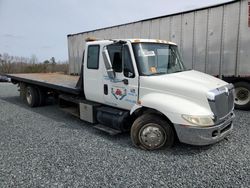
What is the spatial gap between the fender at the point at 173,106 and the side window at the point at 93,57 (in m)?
1.73

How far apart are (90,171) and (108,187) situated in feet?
1.75

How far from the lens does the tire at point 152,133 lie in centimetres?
419

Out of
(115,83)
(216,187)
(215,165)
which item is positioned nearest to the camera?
(216,187)

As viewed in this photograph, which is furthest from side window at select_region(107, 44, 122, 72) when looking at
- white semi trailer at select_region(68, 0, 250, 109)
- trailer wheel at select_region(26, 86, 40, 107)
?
trailer wheel at select_region(26, 86, 40, 107)

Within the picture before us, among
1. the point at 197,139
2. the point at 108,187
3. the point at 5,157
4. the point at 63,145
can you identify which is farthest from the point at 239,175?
the point at 5,157

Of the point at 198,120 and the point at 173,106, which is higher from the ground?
the point at 173,106

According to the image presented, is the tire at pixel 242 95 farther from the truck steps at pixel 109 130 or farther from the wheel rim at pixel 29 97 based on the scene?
the wheel rim at pixel 29 97

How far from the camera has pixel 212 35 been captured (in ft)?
25.3

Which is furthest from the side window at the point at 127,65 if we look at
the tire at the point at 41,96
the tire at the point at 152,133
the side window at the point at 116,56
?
the tire at the point at 41,96

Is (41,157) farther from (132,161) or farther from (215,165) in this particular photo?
(215,165)

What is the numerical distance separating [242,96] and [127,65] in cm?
486

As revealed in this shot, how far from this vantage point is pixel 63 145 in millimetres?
4625

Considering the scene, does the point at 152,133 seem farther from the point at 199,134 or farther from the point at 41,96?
the point at 41,96

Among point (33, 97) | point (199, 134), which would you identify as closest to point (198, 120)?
point (199, 134)
